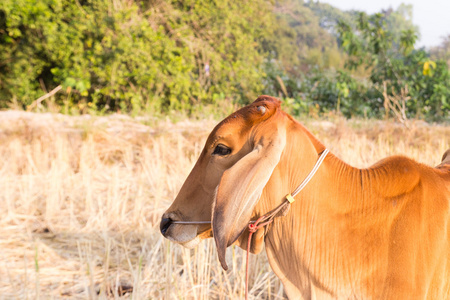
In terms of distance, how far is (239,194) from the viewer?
5.48 ft

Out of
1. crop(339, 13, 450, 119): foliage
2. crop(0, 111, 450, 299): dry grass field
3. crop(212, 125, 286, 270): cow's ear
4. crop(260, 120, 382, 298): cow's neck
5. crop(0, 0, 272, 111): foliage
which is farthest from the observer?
crop(339, 13, 450, 119): foliage

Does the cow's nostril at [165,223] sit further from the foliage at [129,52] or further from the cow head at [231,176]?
the foliage at [129,52]

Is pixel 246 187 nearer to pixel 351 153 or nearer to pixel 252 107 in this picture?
pixel 252 107

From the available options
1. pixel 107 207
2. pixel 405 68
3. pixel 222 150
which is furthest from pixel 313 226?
pixel 405 68

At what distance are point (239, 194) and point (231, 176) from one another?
84 mm

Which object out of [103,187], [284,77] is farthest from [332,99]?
[103,187]

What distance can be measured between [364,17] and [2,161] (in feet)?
38.0

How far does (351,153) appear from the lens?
598 cm

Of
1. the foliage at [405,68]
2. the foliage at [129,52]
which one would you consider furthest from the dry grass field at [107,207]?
the foliage at [405,68]

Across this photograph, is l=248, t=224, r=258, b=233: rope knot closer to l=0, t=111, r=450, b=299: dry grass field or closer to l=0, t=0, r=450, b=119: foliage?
l=0, t=111, r=450, b=299: dry grass field

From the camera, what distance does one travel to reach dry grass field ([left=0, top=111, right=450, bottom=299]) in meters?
3.27

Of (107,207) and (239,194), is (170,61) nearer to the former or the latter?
(107,207)

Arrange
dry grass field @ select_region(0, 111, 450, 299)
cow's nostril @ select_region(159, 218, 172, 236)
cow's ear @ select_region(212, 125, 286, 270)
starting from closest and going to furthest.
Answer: cow's ear @ select_region(212, 125, 286, 270), cow's nostril @ select_region(159, 218, 172, 236), dry grass field @ select_region(0, 111, 450, 299)

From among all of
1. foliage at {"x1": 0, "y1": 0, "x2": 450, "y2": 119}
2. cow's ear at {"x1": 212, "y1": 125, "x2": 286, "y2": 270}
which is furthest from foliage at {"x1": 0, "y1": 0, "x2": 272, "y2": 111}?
cow's ear at {"x1": 212, "y1": 125, "x2": 286, "y2": 270}
